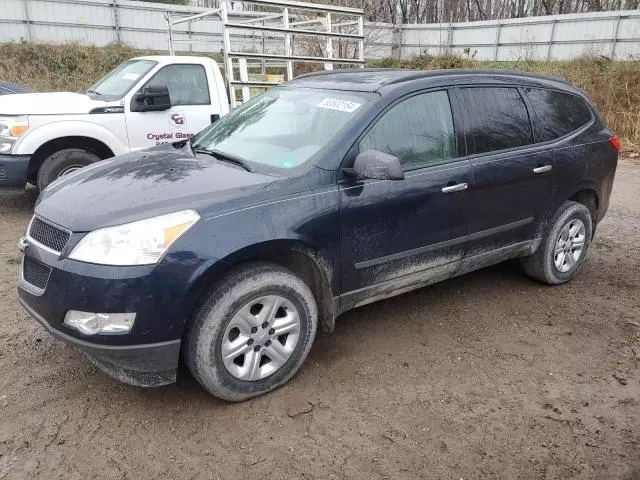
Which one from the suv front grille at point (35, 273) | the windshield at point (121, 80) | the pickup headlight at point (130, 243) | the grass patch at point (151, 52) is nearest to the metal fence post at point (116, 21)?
the grass patch at point (151, 52)

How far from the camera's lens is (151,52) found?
20.9 m

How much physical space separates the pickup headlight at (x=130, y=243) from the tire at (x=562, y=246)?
321 centimetres

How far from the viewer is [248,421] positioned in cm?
287

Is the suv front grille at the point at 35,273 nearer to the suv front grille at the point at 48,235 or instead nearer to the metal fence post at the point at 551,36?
the suv front grille at the point at 48,235

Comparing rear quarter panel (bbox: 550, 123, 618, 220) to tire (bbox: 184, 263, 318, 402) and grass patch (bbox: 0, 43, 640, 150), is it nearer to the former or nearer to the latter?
tire (bbox: 184, 263, 318, 402)

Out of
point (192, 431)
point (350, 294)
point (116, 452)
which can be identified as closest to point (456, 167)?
point (350, 294)

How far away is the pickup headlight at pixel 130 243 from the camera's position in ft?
8.38

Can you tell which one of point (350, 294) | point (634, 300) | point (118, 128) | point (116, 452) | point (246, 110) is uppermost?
point (246, 110)

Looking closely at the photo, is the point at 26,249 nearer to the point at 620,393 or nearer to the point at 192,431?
the point at 192,431

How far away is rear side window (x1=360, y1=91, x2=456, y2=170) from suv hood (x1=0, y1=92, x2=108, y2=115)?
4362 mm

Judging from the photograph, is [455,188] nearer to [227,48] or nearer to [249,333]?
[249,333]

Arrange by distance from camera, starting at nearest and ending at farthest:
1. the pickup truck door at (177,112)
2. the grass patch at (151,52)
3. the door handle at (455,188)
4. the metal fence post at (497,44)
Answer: the door handle at (455,188) < the pickup truck door at (177,112) < the grass patch at (151,52) < the metal fence post at (497,44)

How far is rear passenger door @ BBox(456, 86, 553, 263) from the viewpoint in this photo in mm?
3805

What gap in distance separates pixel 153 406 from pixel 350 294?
4.37ft
